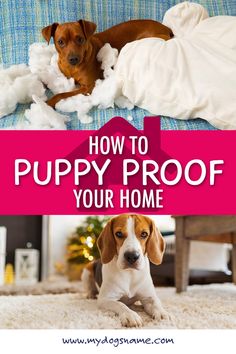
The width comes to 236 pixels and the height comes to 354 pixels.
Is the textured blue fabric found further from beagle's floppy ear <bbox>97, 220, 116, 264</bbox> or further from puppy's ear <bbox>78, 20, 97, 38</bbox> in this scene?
beagle's floppy ear <bbox>97, 220, 116, 264</bbox>

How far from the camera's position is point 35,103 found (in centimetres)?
119

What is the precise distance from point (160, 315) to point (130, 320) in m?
0.08

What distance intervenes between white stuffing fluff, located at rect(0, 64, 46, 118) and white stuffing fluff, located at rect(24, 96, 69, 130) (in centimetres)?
5

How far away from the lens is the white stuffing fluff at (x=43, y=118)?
114 centimetres

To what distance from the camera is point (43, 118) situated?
1.15 meters

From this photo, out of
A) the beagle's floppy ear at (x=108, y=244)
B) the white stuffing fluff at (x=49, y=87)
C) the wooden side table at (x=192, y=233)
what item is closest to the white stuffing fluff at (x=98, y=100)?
the white stuffing fluff at (x=49, y=87)

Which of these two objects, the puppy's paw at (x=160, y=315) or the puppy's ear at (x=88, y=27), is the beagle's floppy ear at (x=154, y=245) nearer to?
the puppy's paw at (x=160, y=315)

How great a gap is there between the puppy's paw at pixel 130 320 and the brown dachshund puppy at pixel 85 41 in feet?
1.79

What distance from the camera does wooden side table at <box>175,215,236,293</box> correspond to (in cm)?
124

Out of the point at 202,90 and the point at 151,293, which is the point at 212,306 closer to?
the point at 151,293

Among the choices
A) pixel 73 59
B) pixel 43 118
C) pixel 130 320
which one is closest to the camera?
pixel 130 320

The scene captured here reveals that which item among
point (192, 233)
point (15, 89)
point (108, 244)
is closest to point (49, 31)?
point (15, 89)

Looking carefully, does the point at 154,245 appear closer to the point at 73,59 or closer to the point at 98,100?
the point at 98,100

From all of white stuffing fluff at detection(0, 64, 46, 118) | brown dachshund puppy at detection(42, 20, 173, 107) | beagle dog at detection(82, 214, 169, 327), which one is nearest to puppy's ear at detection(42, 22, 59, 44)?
brown dachshund puppy at detection(42, 20, 173, 107)
